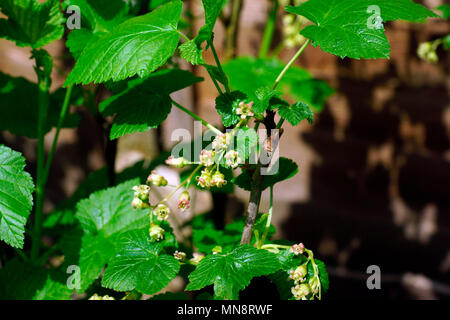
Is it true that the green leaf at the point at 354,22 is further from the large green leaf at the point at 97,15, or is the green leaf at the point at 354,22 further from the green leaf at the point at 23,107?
the green leaf at the point at 23,107

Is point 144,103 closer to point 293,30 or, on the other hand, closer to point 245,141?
point 245,141

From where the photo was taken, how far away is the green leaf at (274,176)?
764 millimetres

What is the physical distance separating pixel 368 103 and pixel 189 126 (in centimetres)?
71

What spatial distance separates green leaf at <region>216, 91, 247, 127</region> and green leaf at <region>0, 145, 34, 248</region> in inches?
12.9

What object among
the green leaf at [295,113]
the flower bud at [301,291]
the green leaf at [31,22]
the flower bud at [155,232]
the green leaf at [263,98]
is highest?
the green leaf at [31,22]

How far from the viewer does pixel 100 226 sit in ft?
3.08

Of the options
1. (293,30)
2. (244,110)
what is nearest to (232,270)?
(244,110)

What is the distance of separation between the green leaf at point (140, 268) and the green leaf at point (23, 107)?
43cm

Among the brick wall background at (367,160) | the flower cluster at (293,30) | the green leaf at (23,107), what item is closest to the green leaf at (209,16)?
the green leaf at (23,107)

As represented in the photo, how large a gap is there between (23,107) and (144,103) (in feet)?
1.40

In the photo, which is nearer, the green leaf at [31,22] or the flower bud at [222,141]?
the flower bud at [222,141]

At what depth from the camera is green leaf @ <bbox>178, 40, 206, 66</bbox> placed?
Result: 654 millimetres
